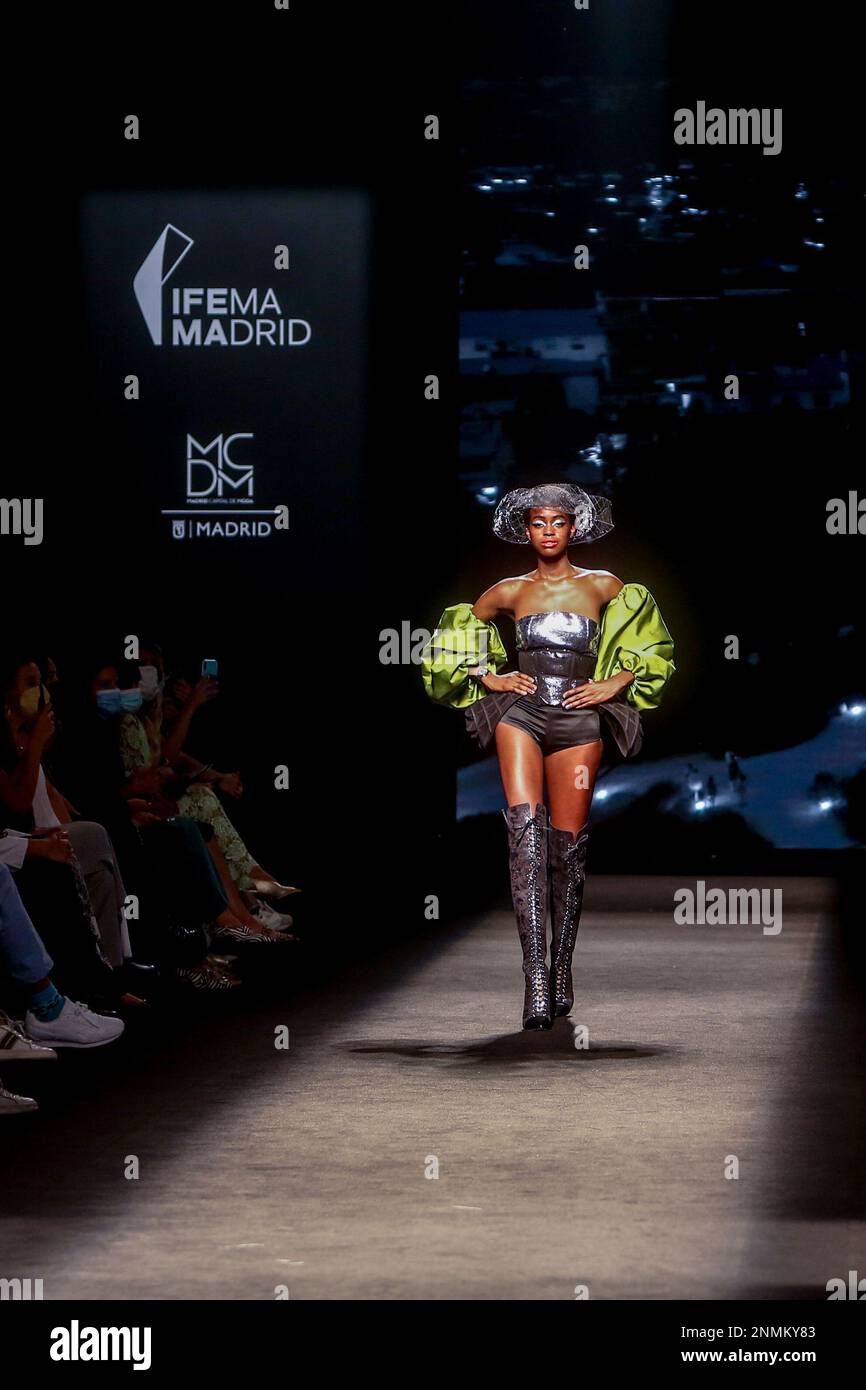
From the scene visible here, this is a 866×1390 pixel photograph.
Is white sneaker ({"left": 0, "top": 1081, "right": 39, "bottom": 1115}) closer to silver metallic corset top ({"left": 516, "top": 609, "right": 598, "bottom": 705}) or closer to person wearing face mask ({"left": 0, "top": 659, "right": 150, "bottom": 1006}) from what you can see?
person wearing face mask ({"left": 0, "top": 659, "right": 150, "bottom": 1006})

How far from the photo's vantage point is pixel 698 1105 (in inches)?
185

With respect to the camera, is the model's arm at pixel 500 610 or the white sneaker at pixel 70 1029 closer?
the white sneaker at pixel 70 1029

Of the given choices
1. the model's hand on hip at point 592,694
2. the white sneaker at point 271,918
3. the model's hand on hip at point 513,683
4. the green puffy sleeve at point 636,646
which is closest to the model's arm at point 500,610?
the model's hand on hip at point 513,683

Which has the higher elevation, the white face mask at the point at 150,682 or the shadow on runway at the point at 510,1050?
the white face mask at the point at 150,682

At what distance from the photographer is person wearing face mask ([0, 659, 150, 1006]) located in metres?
5.76

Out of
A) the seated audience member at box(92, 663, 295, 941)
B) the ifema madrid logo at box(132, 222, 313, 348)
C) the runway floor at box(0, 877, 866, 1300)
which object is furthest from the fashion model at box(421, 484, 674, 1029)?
the ifema madrid logo at box(132, 222, 313, 348)

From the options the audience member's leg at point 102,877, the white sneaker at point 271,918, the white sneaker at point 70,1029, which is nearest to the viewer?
the white sneaker at point 70,1029

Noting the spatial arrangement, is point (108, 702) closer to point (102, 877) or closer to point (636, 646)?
point (102, 877)

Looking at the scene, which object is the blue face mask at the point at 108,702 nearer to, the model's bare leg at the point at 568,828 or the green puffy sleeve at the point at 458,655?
the green puffy sleeve at the point at 458,655

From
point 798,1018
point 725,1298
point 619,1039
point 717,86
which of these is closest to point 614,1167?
point 725,1298

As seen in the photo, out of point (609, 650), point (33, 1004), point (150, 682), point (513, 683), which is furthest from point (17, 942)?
point (150, 682)

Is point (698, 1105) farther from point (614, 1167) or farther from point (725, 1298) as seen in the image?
point (725, 1298)

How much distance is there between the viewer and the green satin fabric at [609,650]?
5.86m

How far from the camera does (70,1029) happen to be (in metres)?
5.38
